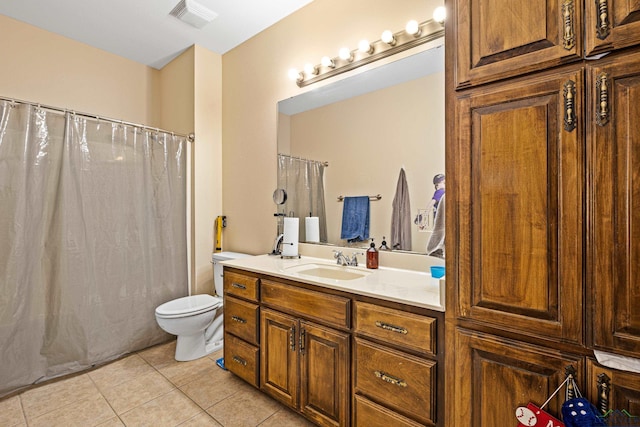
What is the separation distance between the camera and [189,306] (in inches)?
96.0

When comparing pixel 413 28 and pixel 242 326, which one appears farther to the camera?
pixel 242 326

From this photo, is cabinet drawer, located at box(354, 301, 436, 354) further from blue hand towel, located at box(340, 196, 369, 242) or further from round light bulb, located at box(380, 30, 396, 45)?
round light bulb, located at box(380, 30, 396, 45)

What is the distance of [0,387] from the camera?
6.20ft

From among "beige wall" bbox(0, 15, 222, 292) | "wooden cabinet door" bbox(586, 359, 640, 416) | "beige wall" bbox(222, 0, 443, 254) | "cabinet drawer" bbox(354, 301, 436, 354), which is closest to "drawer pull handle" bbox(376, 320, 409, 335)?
"cabinet drawer" bbox(354, 301, 436, 354)

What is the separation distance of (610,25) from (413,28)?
1046 millimetres

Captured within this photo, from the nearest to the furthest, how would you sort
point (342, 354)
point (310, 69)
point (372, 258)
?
point (342, 354) → point (372, 258) → point (310, 69)

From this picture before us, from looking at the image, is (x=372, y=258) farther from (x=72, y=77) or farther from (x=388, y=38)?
(x=72, y=77)

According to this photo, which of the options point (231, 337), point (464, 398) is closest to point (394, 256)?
point (464, 398)

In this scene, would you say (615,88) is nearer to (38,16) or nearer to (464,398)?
(464,398)

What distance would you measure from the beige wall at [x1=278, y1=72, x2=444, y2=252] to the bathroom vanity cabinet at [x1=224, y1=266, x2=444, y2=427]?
23.4 inches

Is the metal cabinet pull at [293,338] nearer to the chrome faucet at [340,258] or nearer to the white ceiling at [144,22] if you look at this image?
the chrome faucet at [340,258]

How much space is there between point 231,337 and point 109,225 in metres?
1.34

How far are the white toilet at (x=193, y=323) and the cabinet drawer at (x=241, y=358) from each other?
35 cm

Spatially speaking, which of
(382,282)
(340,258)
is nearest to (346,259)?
(340,258)
